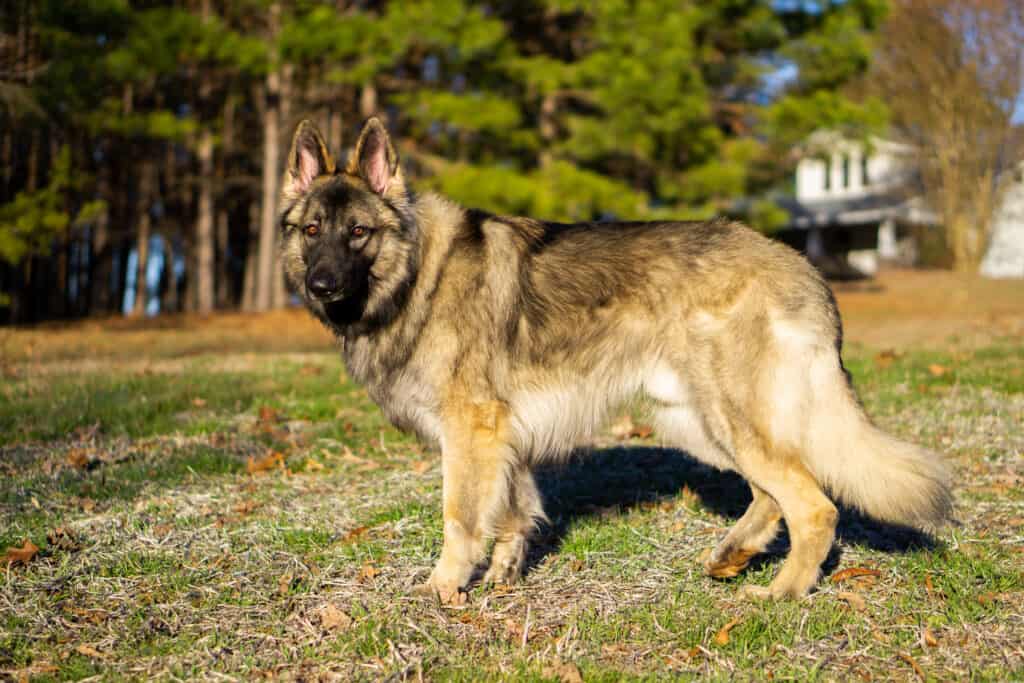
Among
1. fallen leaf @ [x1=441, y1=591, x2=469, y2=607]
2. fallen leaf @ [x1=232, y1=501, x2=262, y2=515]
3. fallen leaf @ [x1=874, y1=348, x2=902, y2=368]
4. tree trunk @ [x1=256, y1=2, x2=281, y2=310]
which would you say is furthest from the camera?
tree trunk @ [x1=256, y1=2, x2=281, y2=310]

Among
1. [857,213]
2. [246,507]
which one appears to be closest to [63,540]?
[246,507]

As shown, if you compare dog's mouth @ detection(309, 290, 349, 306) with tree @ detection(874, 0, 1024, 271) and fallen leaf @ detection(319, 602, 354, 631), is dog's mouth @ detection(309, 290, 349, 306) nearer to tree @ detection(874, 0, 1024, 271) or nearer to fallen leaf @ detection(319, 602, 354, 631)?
fallen leaf @ detection(319, 602, 354, 631)

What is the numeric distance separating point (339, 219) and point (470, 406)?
3.94ft

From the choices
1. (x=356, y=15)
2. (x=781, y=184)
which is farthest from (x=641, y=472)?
(x=781, y=184)

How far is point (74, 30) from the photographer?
17.9 meters

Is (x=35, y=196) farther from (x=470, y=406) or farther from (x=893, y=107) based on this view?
(x=893, y=107)

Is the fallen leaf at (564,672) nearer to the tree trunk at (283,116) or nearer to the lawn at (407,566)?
the lawn at (407,566)

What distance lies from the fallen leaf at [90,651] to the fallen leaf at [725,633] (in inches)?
99.8

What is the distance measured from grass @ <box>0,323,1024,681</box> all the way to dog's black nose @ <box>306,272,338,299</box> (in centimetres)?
142

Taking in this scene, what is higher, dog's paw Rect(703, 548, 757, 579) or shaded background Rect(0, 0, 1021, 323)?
shaded background Rect(0, 0, 1021, 323)

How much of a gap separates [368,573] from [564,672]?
4.51 ft

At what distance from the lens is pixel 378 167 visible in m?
4.72

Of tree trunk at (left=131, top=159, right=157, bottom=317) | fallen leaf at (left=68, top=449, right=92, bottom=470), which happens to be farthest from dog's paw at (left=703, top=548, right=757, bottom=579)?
tree trunk at (left=131, top=159, right=157, bottom=317)

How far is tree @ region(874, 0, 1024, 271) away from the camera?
2816 cm
